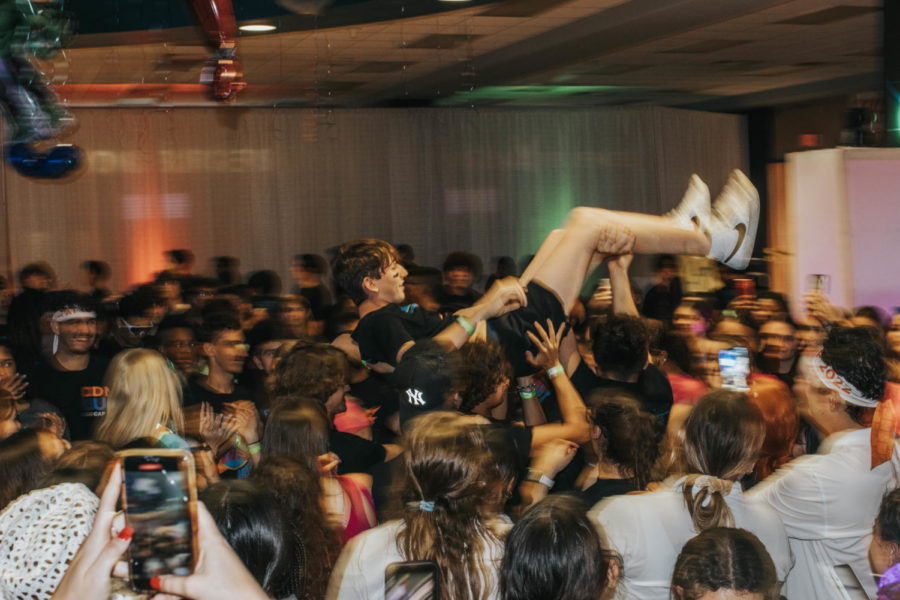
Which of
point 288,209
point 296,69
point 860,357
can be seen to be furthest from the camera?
point 288,209

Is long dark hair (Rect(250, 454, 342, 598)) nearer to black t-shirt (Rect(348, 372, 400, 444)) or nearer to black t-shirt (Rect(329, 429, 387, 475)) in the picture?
black t-shirt (Rect(329, 429, 387, 475))

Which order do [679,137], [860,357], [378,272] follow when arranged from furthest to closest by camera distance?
[679,137]
[378,272]
[860,357]

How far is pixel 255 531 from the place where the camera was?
1700mm

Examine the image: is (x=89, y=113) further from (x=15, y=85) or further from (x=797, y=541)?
(x=797, y=541)

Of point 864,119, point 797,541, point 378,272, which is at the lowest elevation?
point 797,541

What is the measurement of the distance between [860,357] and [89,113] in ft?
28.6

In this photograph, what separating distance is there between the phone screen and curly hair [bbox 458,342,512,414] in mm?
1716

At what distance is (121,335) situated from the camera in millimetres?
5461

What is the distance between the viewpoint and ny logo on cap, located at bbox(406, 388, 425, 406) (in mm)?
2830

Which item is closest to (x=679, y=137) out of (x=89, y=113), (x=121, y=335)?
(x=89, y=113)

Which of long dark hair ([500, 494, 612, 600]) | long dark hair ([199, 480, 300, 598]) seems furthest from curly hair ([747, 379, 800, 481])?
long dark hair ([199, 480, 300, 598])

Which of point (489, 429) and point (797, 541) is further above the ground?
point (489, 429)

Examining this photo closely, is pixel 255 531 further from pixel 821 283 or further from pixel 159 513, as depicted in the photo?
pixel 821 283

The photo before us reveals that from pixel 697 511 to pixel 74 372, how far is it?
274 cm
